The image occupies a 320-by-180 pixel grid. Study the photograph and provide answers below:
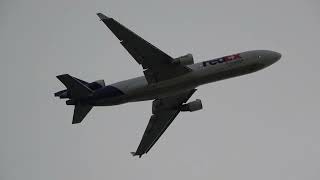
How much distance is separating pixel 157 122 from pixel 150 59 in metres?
12.6

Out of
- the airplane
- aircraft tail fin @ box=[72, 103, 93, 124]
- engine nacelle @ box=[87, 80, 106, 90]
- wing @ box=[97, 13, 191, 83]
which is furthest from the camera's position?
engine nacelle @ box=[87, 80, 106, 90]

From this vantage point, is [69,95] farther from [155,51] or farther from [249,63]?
[249,63]

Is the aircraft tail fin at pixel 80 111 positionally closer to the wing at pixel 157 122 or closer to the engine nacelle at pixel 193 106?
the wing at pixel 157 122

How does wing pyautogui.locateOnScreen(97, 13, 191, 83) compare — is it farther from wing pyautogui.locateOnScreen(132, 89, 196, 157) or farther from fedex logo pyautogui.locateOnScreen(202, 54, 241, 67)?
wing pyautogui.locateOnScreen(132, 89, 196, 157)

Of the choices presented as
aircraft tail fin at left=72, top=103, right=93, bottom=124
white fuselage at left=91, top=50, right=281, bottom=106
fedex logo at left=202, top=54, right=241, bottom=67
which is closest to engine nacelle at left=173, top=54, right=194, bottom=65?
white fuselage at left=91, top=50, right=281, bottom=106

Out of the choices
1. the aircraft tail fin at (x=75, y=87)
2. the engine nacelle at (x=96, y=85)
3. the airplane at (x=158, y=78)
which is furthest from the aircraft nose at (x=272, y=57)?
the aircraft tail fin at (x=75, y=87)

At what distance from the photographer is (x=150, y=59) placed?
6312 centimetres

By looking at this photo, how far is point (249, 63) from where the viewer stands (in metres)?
64.9

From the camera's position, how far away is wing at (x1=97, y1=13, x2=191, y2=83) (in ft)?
198

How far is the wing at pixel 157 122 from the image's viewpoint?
7256 centimetres

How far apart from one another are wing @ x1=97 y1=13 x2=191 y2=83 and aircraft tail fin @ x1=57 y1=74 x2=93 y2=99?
633 centimetres

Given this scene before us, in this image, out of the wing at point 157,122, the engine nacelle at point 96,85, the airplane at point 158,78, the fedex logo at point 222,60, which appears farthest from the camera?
the wing at point 157,122

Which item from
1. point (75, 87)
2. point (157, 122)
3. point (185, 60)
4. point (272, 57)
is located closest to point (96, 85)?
point (75, 87)

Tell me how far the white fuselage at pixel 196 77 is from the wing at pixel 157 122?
708 centimetres
